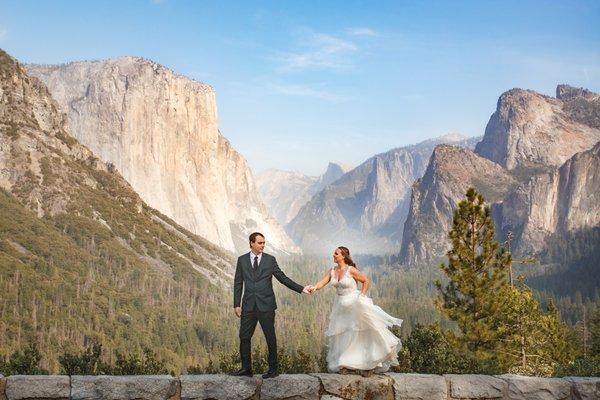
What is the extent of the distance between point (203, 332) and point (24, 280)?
162 feet

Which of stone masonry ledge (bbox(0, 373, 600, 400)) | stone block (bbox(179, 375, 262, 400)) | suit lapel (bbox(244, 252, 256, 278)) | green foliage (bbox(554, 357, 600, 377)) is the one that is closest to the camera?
stone masonry ledge (bbox(0, 373, 600, 400))

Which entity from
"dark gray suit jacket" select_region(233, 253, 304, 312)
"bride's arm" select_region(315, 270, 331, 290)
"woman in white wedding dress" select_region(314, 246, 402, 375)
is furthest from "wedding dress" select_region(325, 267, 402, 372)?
"dark gray suit jacket" select_region(233, 253, 304, 312)

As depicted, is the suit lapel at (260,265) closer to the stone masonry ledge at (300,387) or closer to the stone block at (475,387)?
the stone masonry ledge at (300,387)

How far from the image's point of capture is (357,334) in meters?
14.3

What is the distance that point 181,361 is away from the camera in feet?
497

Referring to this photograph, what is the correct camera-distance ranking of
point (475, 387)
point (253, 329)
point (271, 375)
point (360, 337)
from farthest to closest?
point (360, 337)
point (253, 329)
point (475, 387)
point (271, 375)

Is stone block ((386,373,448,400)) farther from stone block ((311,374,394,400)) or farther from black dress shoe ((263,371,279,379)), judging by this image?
black dress shoe ((263,371,279,379))

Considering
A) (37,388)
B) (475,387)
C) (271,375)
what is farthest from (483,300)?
(37,388)

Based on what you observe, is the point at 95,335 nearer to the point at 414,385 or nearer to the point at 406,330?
the point at 406,330

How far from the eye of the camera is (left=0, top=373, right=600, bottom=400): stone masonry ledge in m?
11.7

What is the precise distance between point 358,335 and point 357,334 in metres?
0.04

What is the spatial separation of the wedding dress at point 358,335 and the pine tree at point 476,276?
3304cm

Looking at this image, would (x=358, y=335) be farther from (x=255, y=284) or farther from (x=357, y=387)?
(x=255, y=284)

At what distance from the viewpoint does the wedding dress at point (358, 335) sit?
13.9 meters
